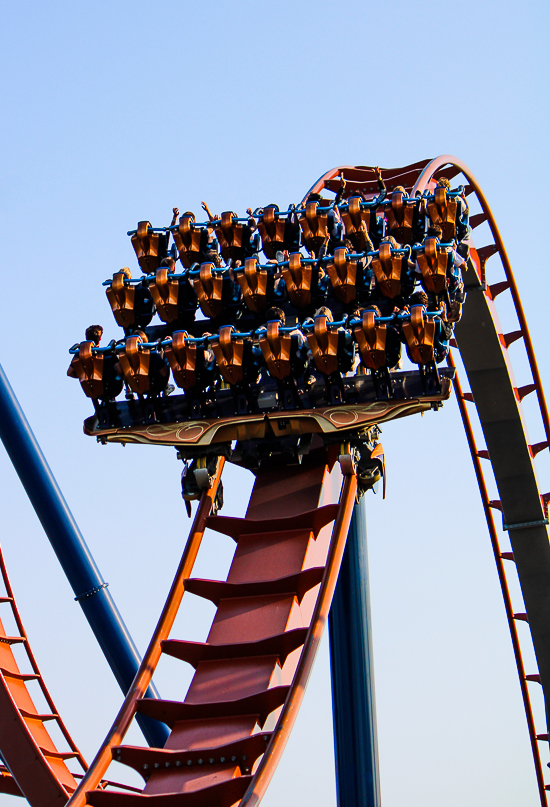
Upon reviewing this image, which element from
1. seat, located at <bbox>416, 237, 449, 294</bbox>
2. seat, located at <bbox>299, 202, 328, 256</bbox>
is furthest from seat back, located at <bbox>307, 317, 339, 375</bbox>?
seat, located at <bbox>299, 202, 328, 256</bbox>

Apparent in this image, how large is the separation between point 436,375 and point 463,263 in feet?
5.26

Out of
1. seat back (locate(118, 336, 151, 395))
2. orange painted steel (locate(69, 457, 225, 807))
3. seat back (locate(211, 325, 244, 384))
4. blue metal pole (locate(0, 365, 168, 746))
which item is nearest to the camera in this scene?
orange painted steel (locate(69, 457, 225, 807))

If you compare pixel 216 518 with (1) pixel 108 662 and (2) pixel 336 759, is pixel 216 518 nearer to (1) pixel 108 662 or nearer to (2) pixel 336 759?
(2) pixel 336 759

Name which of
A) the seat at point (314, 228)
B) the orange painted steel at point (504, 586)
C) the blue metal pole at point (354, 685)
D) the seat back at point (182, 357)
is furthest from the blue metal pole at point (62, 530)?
the orange painted steel at point (504, 586)

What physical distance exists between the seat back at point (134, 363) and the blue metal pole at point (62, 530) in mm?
2591

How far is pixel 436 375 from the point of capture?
7.10 m

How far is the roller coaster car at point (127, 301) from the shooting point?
8.06 meters

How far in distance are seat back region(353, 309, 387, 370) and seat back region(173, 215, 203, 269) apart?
204 cm

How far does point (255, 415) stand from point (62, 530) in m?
3.09

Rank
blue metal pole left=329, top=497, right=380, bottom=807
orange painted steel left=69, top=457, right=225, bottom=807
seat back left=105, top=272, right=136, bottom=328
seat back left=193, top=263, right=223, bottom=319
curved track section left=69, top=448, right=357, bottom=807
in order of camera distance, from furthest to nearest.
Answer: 1. seat back left=105, top=272, right=136, bottom=328
2. seat back left=193, top=263, right=223, bottom=319
3. blue metal pole left=329, top=497, right=380, bottom=807
4. orange painted steel left=69, top=457, right=225, bottom=807
5. curved track section left=69, top=448, right=357, bottom=807

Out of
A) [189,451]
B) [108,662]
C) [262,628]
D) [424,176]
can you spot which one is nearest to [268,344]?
[189,451]

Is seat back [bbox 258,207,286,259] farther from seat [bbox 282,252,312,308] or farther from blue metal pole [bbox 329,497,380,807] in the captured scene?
blue metal pole [bbox 329,497,380,807]

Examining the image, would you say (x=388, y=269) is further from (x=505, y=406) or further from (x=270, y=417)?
(x=505, y=406)

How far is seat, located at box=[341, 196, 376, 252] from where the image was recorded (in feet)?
26.8
